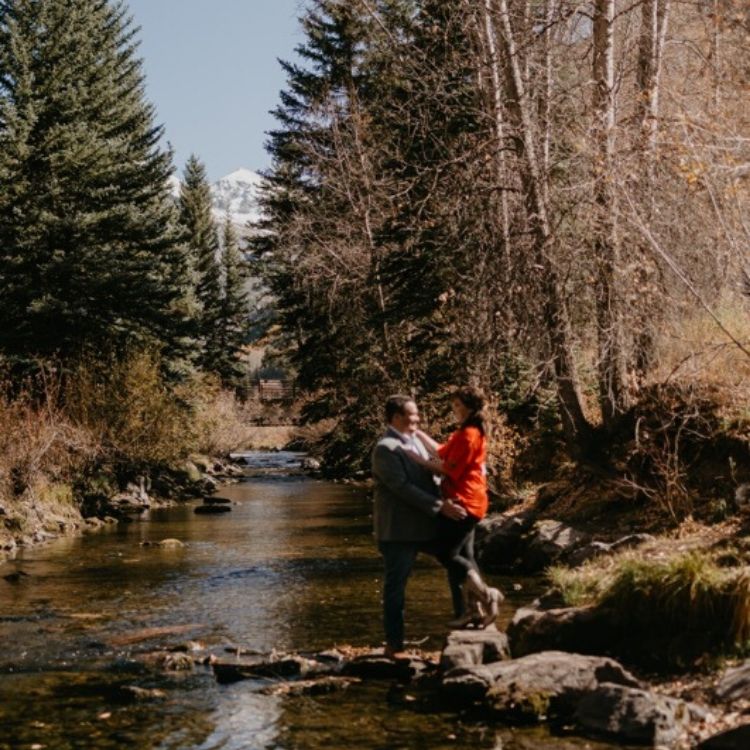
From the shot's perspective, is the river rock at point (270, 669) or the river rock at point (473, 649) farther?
the river rock at point (270, 669)

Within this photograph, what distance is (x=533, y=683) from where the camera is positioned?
7.61 metres

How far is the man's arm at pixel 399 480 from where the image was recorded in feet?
28.3

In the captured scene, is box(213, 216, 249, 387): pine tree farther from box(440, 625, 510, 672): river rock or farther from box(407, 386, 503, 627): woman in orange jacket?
box(440, 625, 510, 672): river rock

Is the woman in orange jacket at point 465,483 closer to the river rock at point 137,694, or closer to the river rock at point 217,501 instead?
the river rock at point 137,694

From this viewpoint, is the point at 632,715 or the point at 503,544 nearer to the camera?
the point at 632,715

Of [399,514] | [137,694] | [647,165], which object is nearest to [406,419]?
[399,514]

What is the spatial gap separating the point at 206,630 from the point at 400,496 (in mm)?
3445

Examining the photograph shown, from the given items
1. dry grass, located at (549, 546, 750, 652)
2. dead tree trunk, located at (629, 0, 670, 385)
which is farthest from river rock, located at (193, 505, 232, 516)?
dry grass, located at (549, 546, 750, 652)

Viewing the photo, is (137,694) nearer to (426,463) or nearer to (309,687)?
(309,687)

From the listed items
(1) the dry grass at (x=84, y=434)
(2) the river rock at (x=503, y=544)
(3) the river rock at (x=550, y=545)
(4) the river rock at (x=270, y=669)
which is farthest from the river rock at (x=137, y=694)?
(1) the dry grass at (x=84, y=434)

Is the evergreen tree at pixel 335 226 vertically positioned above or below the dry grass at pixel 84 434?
above

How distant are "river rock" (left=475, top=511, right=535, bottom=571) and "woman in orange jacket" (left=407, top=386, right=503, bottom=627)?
582 centimetres

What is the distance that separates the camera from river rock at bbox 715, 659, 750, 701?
7043mm

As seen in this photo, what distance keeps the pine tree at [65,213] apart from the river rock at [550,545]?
16.9 m
